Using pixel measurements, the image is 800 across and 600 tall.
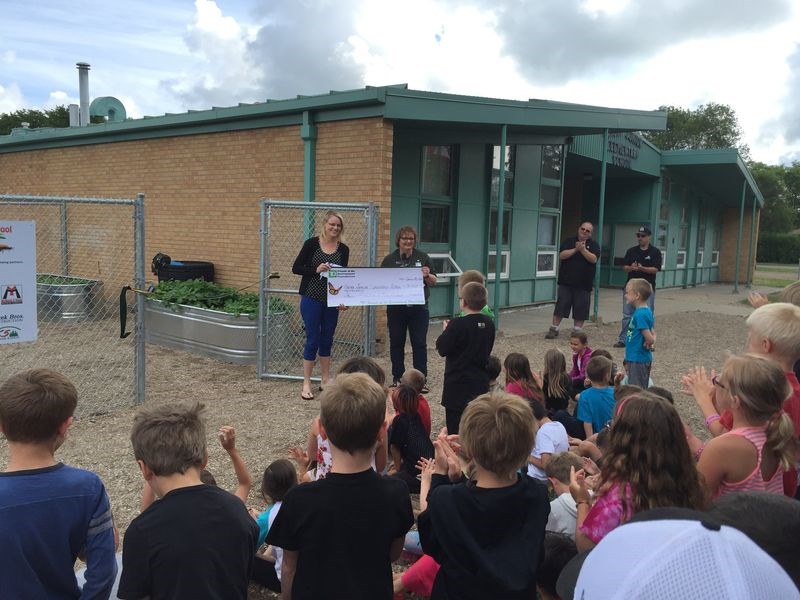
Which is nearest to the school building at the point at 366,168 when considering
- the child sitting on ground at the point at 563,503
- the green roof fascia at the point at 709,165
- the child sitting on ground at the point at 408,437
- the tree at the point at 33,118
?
the green roof fascia at the point at 709,165

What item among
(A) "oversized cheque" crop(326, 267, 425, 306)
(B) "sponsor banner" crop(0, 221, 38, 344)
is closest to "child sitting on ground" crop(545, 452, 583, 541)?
(A) "oversized cheque" crop(326, 267, 425, 306)

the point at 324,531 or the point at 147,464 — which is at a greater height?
the point at 147,464

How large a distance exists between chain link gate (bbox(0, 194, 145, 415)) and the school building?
0.71 metres

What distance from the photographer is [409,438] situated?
3.87m

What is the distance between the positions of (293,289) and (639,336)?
4.60 metres

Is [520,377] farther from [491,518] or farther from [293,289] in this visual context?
[293,289]

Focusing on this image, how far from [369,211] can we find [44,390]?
5245 millimetres

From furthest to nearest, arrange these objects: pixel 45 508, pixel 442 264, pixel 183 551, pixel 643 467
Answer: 1. pixel 442 264
2. pixel 643 467
3. pixel 45 508
4. pixel 183 551

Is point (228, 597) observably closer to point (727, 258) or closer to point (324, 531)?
point (324, 531)

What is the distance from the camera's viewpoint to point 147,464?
211 cm

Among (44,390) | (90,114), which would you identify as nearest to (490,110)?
(44,390)

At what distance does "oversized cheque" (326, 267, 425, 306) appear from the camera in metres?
6.44

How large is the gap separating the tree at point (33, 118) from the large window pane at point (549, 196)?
41968 millimetres

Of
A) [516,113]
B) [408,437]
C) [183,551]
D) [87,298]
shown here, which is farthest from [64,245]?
[183,551]
